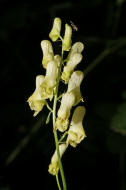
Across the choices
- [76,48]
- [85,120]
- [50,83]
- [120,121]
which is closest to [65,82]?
[50,83]

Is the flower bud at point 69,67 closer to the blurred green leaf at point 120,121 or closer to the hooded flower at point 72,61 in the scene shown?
the hooded flower at point 72,61

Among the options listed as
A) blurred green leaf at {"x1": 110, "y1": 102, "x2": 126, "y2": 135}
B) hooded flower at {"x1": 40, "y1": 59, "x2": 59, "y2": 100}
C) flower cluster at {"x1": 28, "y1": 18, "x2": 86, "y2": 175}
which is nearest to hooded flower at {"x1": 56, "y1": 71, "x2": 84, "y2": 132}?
flower cluster at {"x1": 28, "y1": 18, "x2": 86, "y2": 175}

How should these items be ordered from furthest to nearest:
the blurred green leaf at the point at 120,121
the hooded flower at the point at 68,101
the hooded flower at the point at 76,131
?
1. the blurred green leaf at the point at 120,121
2. the hooded flower at the point at 76,131
3. the hooded flower at the point at 68,101

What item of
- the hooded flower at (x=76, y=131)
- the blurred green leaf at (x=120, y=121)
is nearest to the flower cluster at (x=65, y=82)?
the hooded flower at (x=76, y=131)

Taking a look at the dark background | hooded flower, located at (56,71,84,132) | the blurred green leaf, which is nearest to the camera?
hooded flower, located at (56,71,84,132)

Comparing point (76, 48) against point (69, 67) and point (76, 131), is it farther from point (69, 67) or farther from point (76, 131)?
point (76, 131)

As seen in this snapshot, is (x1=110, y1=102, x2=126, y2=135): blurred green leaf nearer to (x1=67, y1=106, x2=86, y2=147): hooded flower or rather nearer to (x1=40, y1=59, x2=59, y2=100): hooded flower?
(x1=67, y1=106, x2=86, y2=147): hooded flower
